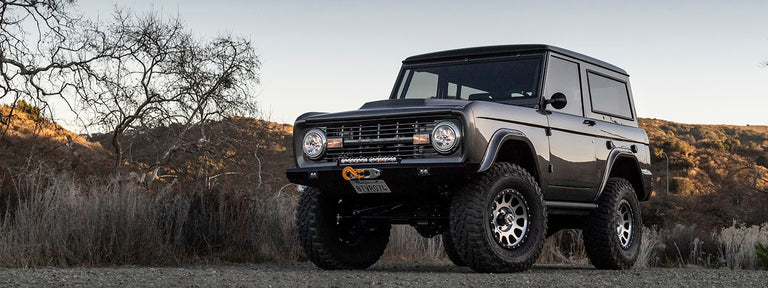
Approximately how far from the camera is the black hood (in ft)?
23.7

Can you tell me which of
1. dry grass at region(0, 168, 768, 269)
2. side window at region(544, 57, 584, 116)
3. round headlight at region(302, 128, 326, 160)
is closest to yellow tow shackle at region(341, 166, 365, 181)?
round headlight at region(302, 128, 326, 160)

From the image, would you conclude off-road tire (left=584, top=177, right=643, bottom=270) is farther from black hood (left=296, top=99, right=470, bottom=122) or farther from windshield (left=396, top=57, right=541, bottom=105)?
black hood (left=296, top=99, right=470, bottom=122)

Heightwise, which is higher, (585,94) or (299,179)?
(585,94)

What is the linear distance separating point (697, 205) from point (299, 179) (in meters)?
49.5

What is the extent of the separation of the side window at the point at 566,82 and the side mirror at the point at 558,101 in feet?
0.53

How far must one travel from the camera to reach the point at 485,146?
7.26m

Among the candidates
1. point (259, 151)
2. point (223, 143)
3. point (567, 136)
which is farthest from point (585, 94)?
point (259, 151)

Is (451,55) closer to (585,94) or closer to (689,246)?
(585,94)

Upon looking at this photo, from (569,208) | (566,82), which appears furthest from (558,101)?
(569,208)

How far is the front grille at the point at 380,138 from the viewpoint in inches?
289

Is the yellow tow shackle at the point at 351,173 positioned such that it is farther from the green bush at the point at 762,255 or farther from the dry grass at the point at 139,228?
the green bush at the point at 762,255

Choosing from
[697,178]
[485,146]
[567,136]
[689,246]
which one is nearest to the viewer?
[485,146]

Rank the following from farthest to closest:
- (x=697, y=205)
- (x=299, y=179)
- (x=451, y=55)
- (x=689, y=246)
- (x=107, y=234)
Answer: (x=697, y=205), (x=689, y=246), (x=107, y=234), (x=451, y=55), (x=299, y=179)

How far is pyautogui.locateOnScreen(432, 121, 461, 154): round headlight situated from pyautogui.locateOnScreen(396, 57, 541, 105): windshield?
155cm
